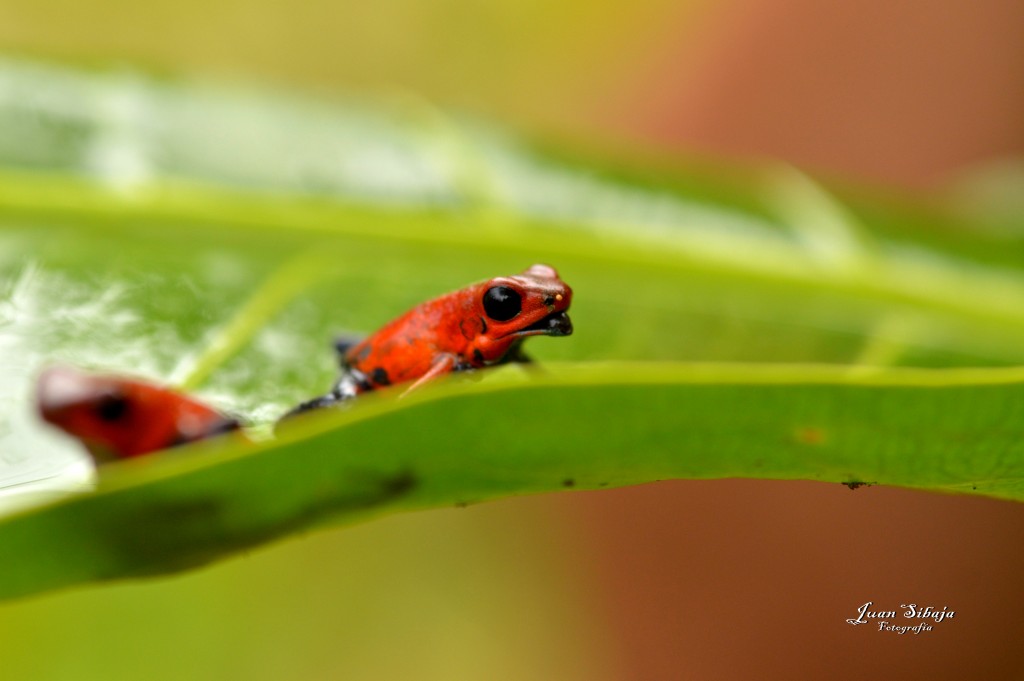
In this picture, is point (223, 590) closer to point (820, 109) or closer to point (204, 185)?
point (204, 185)

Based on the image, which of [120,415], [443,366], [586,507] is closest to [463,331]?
[443,366]

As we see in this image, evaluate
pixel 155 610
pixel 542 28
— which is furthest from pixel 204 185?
pixel 542 28

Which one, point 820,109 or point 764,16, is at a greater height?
point 764,16

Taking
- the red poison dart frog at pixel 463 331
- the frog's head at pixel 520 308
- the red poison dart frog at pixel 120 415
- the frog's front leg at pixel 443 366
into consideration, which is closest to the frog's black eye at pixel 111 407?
the red poison dart frog at pixel 120 415

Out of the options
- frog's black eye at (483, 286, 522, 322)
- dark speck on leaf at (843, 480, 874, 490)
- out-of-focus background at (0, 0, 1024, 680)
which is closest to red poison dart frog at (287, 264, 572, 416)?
frog's black eye at (483, 286, 522, 322)

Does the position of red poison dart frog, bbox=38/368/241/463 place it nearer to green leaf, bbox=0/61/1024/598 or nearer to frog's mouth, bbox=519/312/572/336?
green leaf, bbox=0/61/1024/598

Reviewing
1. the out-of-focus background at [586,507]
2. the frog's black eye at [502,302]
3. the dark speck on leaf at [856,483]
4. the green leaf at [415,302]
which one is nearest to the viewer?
the green leaf at [415,302]

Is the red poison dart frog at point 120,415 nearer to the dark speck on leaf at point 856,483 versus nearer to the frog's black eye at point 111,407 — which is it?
the frog's black eye at point 111,407
